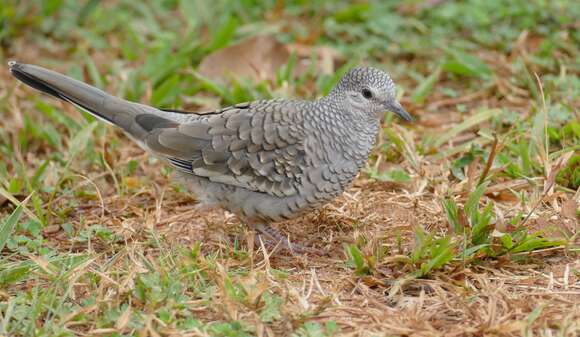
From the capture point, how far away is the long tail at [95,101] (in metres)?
4.76

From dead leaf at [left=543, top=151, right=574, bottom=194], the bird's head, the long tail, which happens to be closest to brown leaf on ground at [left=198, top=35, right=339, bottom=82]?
the long tail

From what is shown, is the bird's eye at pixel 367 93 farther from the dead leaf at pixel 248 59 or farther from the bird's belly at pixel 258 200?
the dead leaf at pixel 248 59

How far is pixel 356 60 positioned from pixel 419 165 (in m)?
1.97

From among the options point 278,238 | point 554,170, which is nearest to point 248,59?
point 278,238

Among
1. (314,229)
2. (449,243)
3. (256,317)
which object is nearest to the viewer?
(256,317)

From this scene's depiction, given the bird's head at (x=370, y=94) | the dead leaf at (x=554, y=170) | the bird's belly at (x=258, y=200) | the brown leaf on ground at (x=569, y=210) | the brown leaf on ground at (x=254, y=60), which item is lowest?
the brown leaf on ground at (x=569, y=210)

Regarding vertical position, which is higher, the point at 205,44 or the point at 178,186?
the point at 205,44

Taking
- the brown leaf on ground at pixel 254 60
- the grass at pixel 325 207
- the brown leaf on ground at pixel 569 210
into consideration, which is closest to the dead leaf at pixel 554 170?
the grass at pixel 325 207

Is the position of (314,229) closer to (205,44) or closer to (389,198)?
(389,198)

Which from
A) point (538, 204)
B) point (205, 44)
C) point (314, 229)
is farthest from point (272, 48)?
point (538, 204)

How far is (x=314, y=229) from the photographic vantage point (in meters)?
4.90

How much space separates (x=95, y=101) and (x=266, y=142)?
1.03 m

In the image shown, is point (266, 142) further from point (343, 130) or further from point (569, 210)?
point (569, 210)

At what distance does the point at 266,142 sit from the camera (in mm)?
4602
